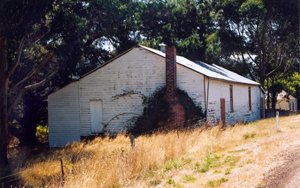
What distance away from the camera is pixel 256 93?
42.0 meters

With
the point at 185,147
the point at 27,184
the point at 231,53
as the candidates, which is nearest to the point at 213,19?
the point at 231,53

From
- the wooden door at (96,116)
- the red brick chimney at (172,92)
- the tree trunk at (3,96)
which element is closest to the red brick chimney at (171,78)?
the red brick chimney at (172,92)

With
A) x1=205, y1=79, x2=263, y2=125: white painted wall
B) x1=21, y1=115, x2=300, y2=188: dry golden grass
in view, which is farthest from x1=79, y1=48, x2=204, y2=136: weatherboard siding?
x1=21, y1=115, x2=300, y2=188: dry golden grass

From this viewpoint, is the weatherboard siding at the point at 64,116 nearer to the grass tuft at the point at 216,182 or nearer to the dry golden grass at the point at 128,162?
the dry golden grass at the point at 128,162

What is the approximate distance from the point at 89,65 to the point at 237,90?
1209 cm

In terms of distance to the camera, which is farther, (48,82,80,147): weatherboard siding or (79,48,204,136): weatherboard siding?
(48,82,80,147): weatherboard siding

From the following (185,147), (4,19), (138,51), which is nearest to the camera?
(185,147)

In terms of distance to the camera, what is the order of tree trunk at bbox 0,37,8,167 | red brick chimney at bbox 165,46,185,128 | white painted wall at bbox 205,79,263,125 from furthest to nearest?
white painted wall at bbox 205,79,263,125
red brick chimney at bbox 165,46,185,128
tree trunk at bbox 0,37,8,167

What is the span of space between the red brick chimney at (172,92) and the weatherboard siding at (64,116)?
21.8ft

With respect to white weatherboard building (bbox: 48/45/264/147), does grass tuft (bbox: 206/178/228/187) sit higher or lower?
lower

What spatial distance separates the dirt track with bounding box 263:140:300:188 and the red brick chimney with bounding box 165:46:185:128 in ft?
45.3

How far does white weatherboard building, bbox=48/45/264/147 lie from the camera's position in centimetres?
2836

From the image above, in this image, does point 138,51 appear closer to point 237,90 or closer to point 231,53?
point 237,90

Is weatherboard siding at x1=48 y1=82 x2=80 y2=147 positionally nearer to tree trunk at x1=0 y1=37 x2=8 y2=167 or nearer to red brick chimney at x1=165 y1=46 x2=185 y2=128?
A: red brick chimney at x1=165 y1=46 x2=185 y2=128
